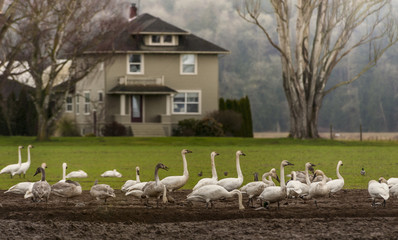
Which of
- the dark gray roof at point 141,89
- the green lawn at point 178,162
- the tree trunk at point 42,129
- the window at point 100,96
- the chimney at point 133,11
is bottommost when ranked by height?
the green lawn at point 178,162

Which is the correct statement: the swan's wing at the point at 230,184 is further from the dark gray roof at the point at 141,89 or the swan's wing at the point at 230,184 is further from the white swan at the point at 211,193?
the dark gray roof at the point at 141,89

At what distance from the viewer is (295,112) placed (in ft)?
182

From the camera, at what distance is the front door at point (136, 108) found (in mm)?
64125

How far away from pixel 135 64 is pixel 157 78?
7.39ft

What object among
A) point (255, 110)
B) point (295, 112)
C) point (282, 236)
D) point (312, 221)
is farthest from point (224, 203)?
point (255, 110)

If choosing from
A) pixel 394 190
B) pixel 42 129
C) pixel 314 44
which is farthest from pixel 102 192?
pixel 314 44

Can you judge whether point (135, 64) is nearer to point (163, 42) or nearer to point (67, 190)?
point (163, 42)

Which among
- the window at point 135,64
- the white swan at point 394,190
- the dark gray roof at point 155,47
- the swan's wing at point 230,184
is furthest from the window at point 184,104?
the white swan at point 394,190

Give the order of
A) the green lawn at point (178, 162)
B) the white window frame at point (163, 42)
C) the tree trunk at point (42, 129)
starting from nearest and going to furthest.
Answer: the green lawn at point (178, 162) < the tree trunk at point (42, 129) < the white window frame at point (163, 42)

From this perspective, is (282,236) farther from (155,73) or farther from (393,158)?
(155,73)

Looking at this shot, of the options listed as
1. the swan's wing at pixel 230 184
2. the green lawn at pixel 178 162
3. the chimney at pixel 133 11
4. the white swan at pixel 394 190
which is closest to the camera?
the white swan at pixel 394 190

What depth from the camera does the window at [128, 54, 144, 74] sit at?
2518 inches

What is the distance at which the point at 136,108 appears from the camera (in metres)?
64.2

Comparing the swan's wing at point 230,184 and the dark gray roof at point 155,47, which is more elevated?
the dark gray roof at point 155,47
